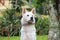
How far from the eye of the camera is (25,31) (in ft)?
19.0

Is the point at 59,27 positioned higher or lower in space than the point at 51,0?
lower

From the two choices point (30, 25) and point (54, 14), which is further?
point (54, 14)

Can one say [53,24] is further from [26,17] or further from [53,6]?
[26,17]

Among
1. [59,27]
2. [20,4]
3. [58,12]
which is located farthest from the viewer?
[20,4]

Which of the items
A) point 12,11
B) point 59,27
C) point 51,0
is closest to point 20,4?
point 12,11

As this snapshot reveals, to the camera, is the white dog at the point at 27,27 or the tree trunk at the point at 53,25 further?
the tree trunk at the point at 53,25

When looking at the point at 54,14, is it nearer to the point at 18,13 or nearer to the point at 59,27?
the point at 59,27

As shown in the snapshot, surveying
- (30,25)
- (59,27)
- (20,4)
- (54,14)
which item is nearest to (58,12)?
(54,14)

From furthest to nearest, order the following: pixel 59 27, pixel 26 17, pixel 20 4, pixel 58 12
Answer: pixel 20 4
pixel 58 12
pixel 59 27
pixel 26 17

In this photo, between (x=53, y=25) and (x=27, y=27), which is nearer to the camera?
(x=27, y=27)

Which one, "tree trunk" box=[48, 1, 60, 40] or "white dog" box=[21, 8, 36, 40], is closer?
"white dog" box=[21, 8, 36, 40]

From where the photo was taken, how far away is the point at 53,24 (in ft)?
22.0

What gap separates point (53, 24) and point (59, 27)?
1.44ft

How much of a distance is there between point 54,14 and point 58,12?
0.34 ft
